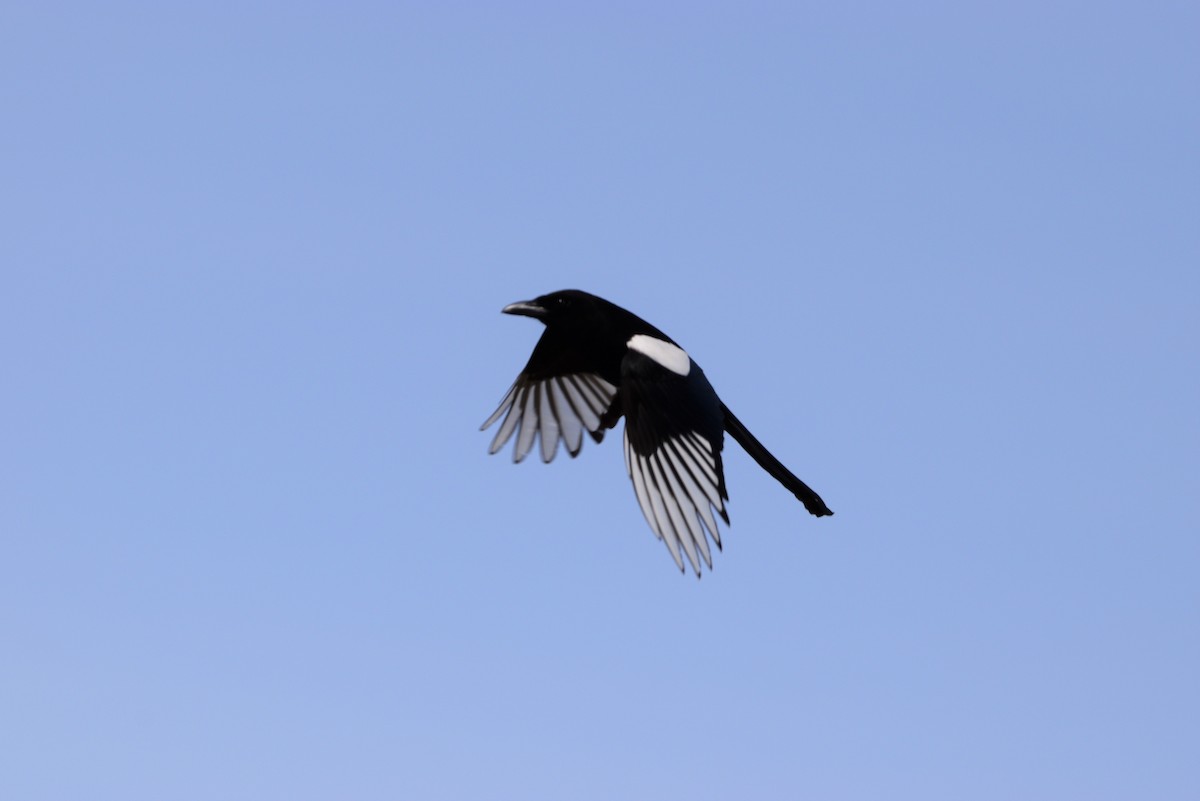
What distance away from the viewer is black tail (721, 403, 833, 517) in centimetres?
970

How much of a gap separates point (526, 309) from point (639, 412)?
1.15 meters

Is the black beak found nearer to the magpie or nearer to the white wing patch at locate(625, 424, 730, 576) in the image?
the magpie

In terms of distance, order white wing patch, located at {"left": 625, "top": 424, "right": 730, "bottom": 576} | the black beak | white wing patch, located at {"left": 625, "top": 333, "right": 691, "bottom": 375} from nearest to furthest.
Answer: white wing patch, located at {"left": 625, "top": 424, "right": 730, "bottom": 576} → white wing patch, located at {"left": 625, "top": 333, "right": 691, "bottom": 375} → the black beak

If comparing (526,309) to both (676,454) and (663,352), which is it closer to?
(663,352)

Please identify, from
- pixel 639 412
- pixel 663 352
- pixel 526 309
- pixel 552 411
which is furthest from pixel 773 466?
pixel 526 309

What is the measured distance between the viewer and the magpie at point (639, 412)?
8406 mm

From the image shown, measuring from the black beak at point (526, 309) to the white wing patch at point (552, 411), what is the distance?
0.84m

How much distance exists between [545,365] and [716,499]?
7.81 ft

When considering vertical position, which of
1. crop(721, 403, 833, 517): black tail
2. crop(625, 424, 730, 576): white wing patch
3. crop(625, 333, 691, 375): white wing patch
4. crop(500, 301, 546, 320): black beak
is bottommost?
crop(625, 424, 730, 576): white wing patch

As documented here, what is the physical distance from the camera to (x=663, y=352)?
30.7 ft

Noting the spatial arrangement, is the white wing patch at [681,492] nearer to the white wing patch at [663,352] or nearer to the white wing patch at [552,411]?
the white wing patch at [663,352]

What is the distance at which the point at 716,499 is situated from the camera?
8.38 m

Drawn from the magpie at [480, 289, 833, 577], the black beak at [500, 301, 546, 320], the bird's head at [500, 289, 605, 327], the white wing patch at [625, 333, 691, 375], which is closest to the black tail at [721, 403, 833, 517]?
the magpie at [480, 289, 833, 577]

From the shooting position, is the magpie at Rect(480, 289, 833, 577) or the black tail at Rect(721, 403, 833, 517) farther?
the black tail at Rect(721, 403, 833, 517)
